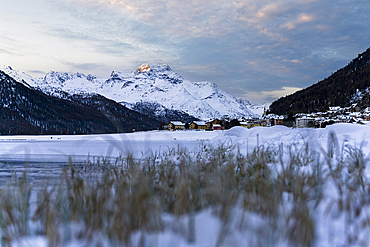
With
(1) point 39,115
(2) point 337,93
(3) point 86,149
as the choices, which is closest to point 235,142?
(3) point 86,149

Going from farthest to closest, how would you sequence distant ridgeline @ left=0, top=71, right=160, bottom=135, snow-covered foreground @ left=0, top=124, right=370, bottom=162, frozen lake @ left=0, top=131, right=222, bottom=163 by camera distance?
distant ridgeline @ left=0, top=71, right=160, bottom=135, frozen lake @ left=0, top=131, right=222, bottom=163, snow-covered foreground @ left=0, top=124, right=370, bottom=162

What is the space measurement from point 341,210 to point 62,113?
12563 cm

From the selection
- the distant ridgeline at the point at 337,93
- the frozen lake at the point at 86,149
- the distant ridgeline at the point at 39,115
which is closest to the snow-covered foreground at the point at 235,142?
the frozen lake at the point at 86,149

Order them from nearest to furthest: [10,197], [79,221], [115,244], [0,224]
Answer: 1. [115,244]
2. [79,221]
3. [0,224]
4. [10,197]

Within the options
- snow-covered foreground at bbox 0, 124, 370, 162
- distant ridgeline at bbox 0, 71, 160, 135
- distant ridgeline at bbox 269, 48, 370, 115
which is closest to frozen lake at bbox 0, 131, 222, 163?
snow-covered foreground at bbox 0, 124, 370, 162

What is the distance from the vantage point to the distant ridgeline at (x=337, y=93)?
79.0 metres

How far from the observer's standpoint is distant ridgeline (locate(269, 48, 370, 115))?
78956 millimetres

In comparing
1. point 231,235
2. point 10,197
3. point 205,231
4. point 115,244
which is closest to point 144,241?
point 115,244

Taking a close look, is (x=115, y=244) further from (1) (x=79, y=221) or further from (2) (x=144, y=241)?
(1) (x=79, y=221)

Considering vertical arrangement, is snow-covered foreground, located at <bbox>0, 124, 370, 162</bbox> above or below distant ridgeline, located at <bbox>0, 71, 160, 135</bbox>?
below

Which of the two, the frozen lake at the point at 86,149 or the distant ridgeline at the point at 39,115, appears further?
the distant ridgeline at the point at 39,115

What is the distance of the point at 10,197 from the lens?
3.61 metres

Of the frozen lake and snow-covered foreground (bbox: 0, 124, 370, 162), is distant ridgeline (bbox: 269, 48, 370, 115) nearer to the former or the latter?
snow-covered foreground (bbox: 0, 124, 370, 162)

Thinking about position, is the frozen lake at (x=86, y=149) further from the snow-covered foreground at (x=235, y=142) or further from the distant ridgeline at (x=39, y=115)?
the distant ridgeline at (x=39, y=115)
